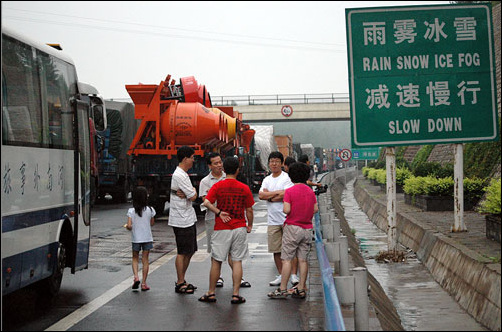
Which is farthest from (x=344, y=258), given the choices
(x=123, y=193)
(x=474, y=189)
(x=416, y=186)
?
(x=123, y=193)

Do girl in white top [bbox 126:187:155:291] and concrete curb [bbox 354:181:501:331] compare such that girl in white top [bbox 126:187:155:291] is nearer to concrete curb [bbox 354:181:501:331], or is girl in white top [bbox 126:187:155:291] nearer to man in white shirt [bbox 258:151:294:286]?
man in white shirt [bbox 258:151:294:286]

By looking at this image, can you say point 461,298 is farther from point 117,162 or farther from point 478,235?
point 117,162

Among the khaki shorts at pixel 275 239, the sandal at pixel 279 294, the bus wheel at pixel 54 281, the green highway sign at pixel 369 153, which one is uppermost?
the green highway sign at pixel 369 153

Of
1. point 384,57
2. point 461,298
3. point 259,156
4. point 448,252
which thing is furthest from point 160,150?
point 259,156

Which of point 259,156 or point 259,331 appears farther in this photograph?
point 259,156

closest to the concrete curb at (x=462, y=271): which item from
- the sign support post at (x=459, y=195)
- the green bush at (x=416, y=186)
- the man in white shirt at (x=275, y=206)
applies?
the sign support post at (x=459, y=195)

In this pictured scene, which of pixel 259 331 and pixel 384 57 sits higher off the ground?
pixel 384 57

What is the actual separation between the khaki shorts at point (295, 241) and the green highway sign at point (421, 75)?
395 centimetres

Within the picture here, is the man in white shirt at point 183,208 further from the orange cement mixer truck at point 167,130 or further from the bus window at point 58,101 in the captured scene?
the orange cement mixer truck at point 167,130

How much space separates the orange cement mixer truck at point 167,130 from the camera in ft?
69.4

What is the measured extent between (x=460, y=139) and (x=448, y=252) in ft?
7.83

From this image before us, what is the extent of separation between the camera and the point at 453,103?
12.4 meters

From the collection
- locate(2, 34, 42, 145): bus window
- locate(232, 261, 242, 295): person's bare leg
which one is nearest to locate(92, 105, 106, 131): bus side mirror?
locate(2, 34, 42, 145): bus window

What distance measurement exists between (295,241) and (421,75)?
4826 millimetres
